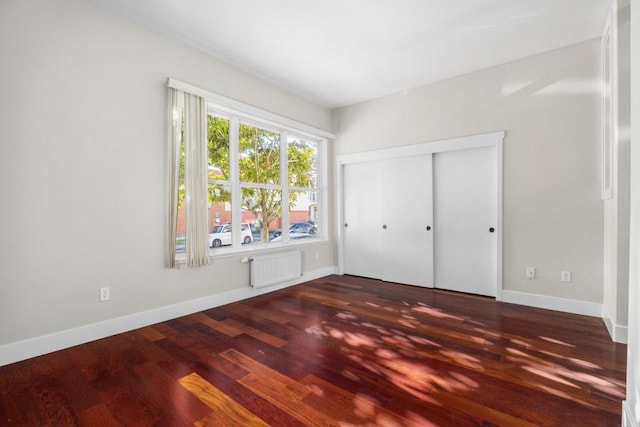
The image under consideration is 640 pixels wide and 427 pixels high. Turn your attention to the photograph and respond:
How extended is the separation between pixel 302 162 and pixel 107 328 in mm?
3426

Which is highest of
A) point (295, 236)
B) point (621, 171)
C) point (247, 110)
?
point (247, 110)

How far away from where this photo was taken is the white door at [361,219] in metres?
5.09

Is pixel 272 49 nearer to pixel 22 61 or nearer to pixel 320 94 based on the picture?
pixel 320 94

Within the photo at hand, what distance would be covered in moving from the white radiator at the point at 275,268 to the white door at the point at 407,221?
57.2 inches

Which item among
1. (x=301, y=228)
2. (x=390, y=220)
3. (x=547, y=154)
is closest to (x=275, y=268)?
(x=301, y=228)

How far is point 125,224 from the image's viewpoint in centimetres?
290

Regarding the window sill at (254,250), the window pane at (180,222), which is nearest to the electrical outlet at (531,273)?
the window sill at (254,250)

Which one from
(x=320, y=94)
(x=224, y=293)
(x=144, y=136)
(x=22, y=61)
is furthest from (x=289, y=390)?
(x=320, y=94)

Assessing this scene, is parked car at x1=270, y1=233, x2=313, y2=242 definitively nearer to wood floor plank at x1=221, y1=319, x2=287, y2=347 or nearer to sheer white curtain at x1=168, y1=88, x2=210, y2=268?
sheer white curtain at x1=168, y1=88, x2=210, y2=268

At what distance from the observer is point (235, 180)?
13.1 feet

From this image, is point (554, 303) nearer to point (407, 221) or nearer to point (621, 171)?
point (621, 171)

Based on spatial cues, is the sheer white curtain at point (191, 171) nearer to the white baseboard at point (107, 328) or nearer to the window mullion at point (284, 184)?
the white baseboard at point (107, 328)

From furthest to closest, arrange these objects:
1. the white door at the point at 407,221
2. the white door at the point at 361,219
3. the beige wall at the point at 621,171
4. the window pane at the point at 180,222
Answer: the white door at the point at 361,219
the white door at the point at 407,221
the window pane at the point at 180,222
the beige wall at the point at 621,171

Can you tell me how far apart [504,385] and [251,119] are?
3.92m
